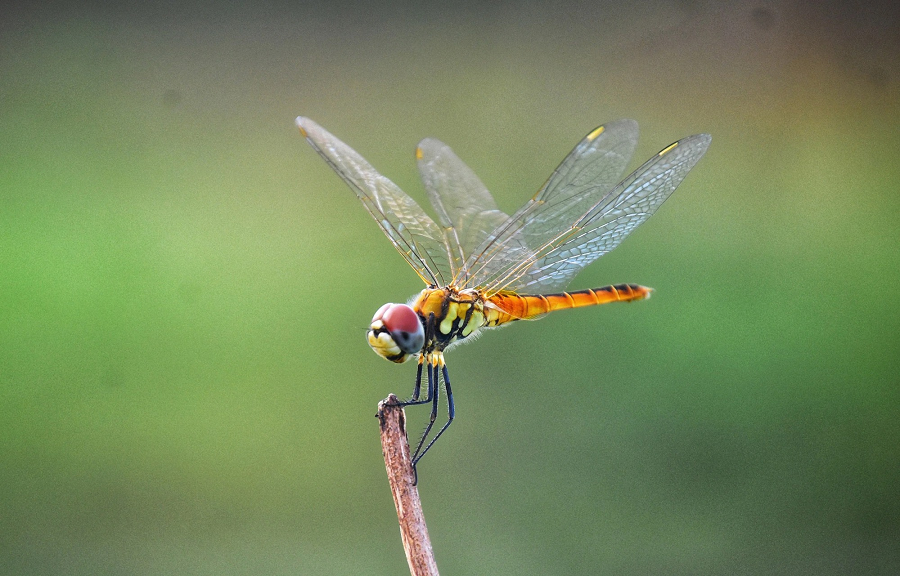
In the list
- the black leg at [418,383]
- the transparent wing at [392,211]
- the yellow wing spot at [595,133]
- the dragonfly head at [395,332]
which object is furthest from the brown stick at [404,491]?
the yellow wing spot at [595,133]

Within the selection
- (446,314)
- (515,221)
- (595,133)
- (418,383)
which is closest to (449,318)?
(446,314)

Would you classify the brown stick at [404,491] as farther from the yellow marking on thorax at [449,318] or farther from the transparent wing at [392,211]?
the transparent wing at [392,211]

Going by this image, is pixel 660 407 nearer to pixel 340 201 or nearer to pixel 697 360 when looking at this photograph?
pixel 697 360

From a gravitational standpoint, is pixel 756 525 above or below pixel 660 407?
below

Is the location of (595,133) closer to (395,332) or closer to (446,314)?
(446,314)

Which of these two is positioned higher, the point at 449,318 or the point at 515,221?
the point at 515,221

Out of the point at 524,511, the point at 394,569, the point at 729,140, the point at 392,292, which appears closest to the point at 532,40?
the point at 729,140

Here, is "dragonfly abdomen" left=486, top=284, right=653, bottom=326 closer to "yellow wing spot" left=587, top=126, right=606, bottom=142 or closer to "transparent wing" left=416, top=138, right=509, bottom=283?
"transparent wing" left=416, top=138, right=509, bottom=283
